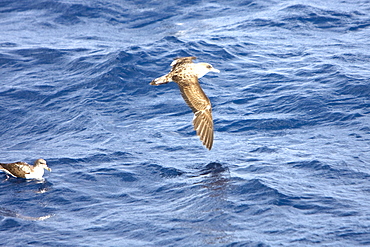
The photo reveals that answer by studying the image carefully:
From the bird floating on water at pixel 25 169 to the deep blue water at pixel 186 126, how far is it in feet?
0.66

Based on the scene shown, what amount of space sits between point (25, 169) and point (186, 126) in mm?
4169

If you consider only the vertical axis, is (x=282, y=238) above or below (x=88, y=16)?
below

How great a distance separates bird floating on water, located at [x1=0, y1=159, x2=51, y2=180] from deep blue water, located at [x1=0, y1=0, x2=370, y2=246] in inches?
7.9

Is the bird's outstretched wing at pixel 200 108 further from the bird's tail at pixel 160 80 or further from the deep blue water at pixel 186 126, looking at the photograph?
the deep blue water at pixel 186 126

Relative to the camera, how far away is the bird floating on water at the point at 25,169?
35.8 feet

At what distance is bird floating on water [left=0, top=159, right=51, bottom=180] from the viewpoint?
10906mm

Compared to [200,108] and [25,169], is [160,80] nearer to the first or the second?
[200,108]

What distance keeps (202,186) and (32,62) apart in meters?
9.89

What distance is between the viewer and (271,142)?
12039mm

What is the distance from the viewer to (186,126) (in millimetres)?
13188

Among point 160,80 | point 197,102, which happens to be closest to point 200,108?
point 197,102

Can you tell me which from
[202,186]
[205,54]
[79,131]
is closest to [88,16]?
[205,54]

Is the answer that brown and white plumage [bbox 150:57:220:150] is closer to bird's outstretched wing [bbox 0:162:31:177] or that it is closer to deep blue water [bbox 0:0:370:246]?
deep blue water [bbox 0:0:370:246]

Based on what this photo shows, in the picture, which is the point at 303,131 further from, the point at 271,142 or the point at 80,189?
the point at 80,189
